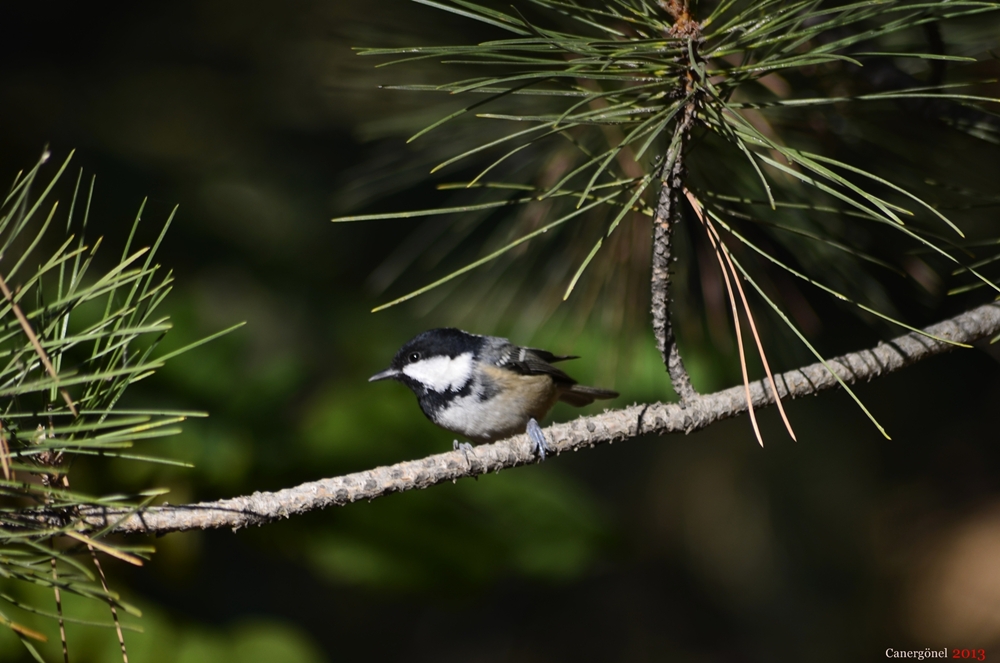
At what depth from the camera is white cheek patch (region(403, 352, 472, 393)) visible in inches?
106

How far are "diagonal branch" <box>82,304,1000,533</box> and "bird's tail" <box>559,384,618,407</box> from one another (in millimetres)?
873

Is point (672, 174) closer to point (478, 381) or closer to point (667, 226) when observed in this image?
point (667, 226)

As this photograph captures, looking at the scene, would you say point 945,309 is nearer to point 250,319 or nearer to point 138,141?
point 250,319

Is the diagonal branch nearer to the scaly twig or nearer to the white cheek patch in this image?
the scaly twig

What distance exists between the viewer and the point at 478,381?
267 centimetres

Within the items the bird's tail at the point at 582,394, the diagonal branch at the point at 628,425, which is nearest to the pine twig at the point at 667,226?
the diagonal branch at the point at 628,425

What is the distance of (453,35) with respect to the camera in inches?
97.6

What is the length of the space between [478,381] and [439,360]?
0.18 m

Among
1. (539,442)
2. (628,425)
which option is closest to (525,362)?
(539,442)

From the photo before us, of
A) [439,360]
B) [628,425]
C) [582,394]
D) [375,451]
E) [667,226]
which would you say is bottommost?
[375,451]

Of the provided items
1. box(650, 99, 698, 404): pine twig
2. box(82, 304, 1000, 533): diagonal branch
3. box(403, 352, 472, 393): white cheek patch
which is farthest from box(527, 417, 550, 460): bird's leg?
box(403, 352, 472, 393): white cheek patch

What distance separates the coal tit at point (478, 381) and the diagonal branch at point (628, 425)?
33.9 inches

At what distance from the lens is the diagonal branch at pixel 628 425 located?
4.76ft

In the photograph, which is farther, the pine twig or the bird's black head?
the bird's black head
